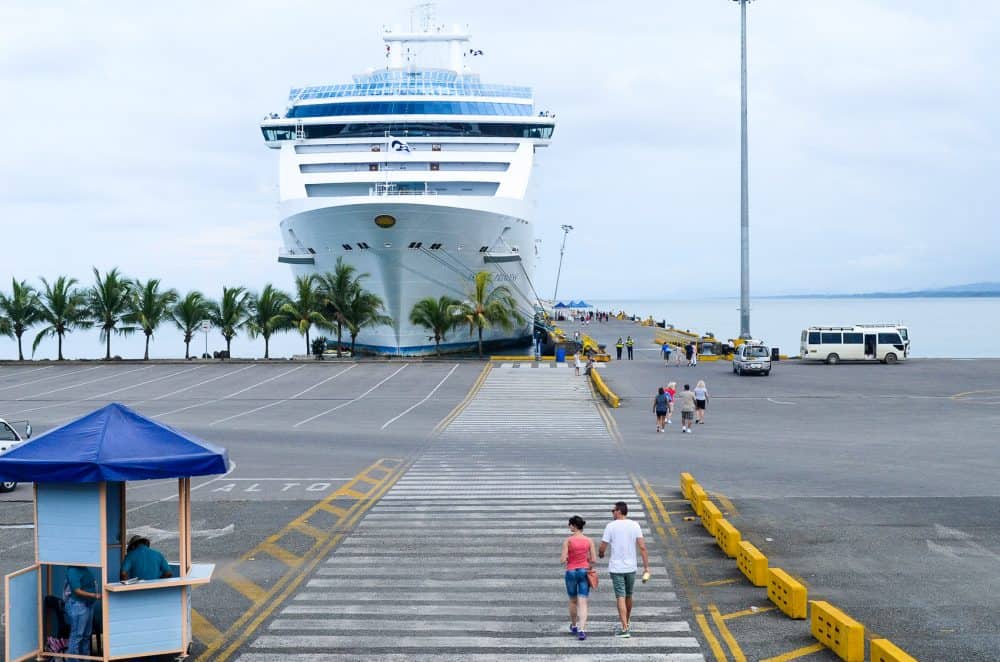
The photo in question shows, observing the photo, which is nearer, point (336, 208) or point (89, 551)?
point (89, 551)

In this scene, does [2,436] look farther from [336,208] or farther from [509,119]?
[509,119]

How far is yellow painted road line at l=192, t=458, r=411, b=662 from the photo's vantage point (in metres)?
11.0

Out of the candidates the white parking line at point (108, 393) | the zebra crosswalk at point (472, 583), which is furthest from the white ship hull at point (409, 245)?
the zebra crosswalk at point (472, 583)

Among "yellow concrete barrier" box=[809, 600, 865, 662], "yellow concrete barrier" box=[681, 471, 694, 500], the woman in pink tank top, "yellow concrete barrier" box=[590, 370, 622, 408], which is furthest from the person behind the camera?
"yellow concrete barrier" box=[590, 370, 622, 408]

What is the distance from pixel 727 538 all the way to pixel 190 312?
4975cm

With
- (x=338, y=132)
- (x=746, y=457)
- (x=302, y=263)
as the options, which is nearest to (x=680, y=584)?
(x=746, y=457)

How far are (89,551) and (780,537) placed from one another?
10079 millimetres

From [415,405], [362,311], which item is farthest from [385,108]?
[415,405]

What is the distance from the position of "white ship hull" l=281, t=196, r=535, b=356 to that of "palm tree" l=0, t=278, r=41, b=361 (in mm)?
14941

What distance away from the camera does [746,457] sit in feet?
81.5

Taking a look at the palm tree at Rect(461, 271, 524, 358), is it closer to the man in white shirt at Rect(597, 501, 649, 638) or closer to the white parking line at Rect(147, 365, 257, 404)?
the white parking line at Rect(147, 365, 257, 404)

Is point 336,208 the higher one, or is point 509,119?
point 509,119

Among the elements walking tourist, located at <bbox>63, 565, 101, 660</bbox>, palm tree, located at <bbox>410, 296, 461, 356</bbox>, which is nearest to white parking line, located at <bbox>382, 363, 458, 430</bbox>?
palm tree, located at <bbox>410, 296, 461, 356</bbox>

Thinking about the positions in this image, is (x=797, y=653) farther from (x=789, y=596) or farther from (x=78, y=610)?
(x=78, y=610)
